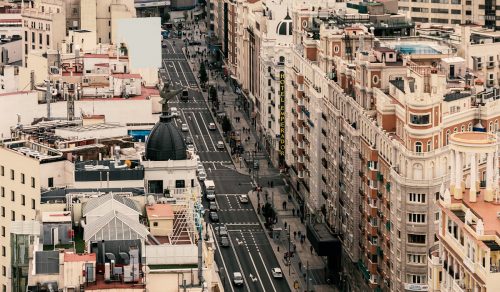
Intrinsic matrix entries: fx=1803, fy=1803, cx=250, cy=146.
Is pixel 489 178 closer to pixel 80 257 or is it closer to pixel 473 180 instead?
pixel 473 180

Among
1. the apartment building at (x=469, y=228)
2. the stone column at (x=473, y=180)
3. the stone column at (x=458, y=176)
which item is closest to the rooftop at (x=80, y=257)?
the apartment building at (x=469, y=228)

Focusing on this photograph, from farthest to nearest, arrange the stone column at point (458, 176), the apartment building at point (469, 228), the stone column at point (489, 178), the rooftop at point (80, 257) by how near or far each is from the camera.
A: the stone column at point (458, 176)
the stone column at point (489, 178)
the rooftop at point (80, 257)
the apartment building at point (469, 228)

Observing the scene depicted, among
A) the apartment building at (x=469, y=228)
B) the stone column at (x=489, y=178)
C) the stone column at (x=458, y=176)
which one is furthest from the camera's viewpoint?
the stone column at (x=458, y=176)

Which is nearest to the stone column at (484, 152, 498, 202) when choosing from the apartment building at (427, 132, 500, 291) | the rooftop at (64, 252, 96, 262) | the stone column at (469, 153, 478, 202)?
the apartment building at (427, 132, 500, 291)

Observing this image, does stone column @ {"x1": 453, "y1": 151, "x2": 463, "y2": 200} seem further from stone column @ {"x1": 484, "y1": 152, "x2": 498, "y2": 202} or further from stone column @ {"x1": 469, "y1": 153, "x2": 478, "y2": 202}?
stone column @ {"x1": 484, "y1": 152, "x2": 498, "y2": 202}

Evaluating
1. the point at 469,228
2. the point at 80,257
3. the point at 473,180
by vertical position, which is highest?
the point at 473,180

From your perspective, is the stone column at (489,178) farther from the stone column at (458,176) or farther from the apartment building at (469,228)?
the stone column at (458,176)

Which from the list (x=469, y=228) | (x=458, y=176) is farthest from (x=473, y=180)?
(x=469, y=228)

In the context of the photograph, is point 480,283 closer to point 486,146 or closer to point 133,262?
point 486,146

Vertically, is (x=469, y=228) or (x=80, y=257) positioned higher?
(x=469, y=228)
